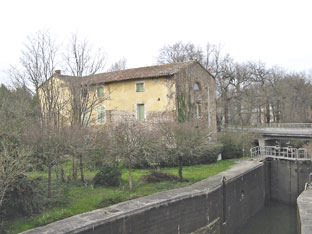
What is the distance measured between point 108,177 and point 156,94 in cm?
940

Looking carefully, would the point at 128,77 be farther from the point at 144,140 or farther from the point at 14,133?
the point at 14,133

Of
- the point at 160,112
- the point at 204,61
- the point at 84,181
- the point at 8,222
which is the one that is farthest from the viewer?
the point at 204,61

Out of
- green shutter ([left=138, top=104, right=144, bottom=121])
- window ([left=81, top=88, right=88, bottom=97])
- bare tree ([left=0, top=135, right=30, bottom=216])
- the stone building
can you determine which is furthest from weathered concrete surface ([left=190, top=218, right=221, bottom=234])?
green shutter ([left=138, top=104, right=144, bottom=121])

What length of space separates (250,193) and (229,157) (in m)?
6.14

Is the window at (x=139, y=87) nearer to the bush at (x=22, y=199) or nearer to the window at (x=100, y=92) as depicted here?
the window at (x=100, y=92)

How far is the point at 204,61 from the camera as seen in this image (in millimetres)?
35938

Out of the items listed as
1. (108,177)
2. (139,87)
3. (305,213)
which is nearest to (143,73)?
(139,87)

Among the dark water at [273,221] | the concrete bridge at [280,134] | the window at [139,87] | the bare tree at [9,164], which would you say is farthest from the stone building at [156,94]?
the bare tree at [9,164]

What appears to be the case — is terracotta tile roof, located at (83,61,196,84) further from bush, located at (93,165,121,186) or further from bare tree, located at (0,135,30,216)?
bare tree, located at (0,135,30,216)

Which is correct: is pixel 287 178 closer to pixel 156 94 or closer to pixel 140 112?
pixel 156 94

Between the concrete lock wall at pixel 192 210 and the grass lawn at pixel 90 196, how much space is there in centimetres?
57

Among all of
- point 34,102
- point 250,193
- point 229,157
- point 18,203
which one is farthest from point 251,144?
point 18,203

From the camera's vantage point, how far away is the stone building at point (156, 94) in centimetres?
2062

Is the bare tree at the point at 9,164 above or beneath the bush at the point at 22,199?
above
